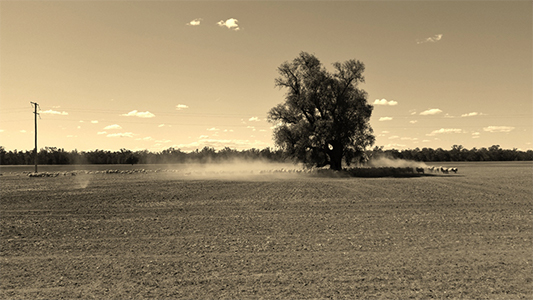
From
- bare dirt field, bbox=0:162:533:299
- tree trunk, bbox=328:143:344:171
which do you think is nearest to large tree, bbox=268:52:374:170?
tree trunk, bbox=328:143:344:171

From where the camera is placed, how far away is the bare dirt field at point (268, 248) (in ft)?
22.9

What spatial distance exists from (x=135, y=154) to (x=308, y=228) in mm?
104420

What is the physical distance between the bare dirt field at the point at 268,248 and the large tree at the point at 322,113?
825 inches

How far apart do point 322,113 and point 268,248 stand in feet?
106

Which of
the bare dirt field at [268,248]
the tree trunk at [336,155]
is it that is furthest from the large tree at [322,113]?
the bare dirt field at [268,248]

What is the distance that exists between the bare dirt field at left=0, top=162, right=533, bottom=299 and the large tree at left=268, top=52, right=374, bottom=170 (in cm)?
2095

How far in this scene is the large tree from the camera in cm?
3909

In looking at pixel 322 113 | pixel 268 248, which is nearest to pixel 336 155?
pixel 322 113

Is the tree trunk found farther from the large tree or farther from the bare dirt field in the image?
the bare dirt field

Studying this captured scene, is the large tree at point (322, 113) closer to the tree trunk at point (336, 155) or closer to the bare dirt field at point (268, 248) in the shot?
the tree trunk at point (336, 155)

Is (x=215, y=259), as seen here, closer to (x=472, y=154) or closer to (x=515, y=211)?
(x=515, y=211)

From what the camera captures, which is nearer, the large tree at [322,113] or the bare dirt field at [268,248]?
the bare dirt field at [268,248]

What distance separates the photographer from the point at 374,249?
9.55 meters

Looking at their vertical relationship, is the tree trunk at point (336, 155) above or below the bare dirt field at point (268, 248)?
above
